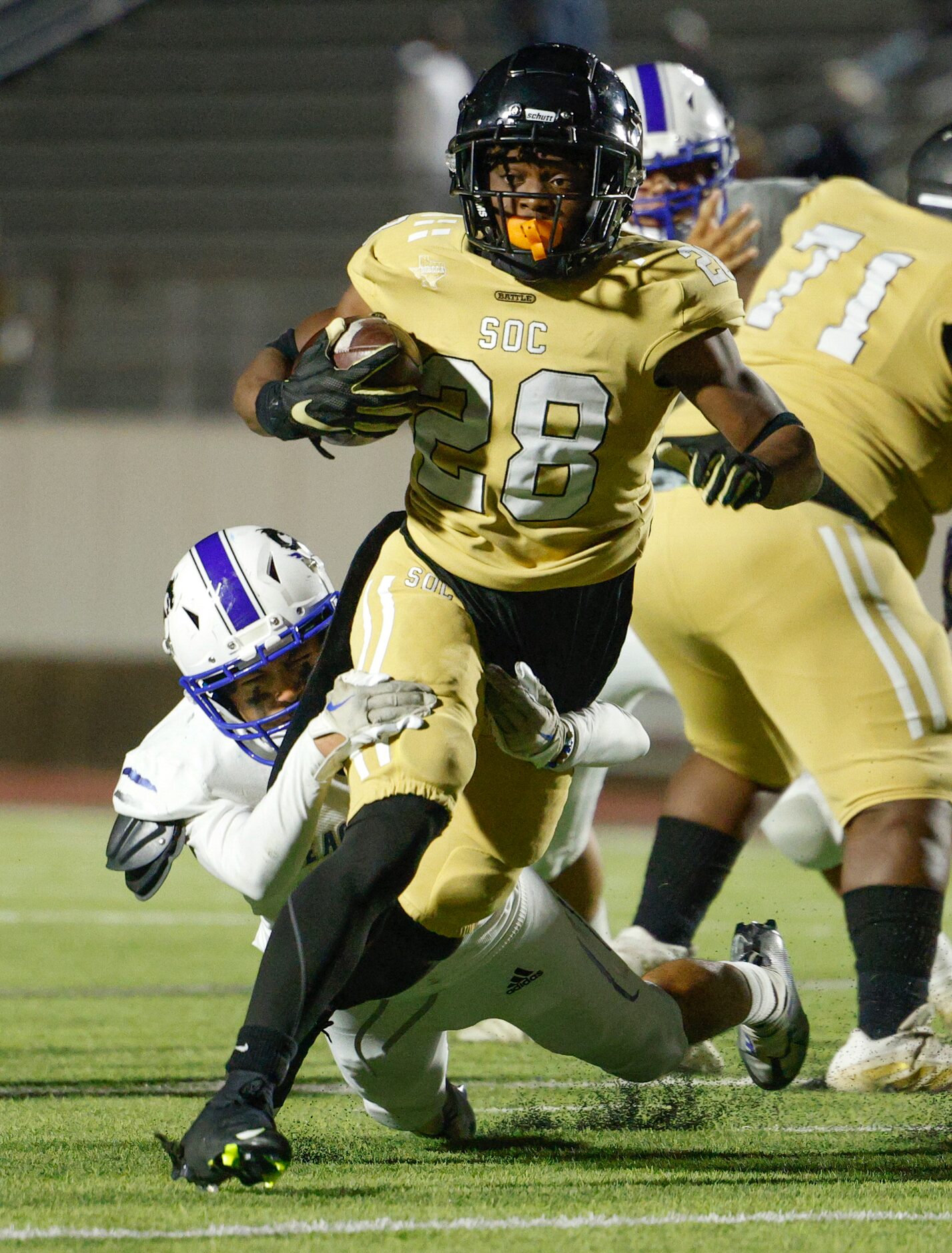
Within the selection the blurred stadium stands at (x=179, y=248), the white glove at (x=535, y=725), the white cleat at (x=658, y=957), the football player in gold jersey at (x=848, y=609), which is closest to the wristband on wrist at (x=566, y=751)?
the white glove at (x=535, y=725)

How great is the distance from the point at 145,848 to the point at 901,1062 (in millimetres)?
1426

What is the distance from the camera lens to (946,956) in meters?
3.86

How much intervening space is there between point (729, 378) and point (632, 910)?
12.2 feet

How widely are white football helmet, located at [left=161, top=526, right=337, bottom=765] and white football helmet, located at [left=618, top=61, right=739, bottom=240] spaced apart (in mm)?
1340

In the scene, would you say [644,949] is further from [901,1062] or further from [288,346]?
[288,346]

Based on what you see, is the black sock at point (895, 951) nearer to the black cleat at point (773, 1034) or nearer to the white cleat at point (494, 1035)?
the black cleat at point (773, 1034)

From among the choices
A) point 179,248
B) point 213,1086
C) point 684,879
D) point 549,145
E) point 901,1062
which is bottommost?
point 179,248

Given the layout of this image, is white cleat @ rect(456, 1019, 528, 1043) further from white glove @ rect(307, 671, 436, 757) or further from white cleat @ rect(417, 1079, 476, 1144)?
white glove @ rect(307, 671, 436, 757)

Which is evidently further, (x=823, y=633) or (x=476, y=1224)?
(x=823, y=633)

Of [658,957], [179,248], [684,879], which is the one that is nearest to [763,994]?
[658,957]

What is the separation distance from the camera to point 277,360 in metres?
2.90

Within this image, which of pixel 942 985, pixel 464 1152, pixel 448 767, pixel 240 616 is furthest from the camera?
pixel 942 985

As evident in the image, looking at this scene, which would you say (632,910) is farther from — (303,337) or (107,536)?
(107,536)

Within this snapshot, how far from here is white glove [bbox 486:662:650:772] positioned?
2664 millimetres
